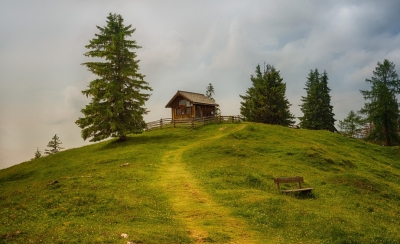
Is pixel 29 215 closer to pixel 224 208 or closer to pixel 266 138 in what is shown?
pixel 224 208

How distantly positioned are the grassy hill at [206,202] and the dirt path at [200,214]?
→ 44 mm

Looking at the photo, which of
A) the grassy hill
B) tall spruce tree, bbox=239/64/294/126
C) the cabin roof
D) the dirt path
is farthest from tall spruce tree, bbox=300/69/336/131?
the dirt path

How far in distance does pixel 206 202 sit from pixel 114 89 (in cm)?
2834

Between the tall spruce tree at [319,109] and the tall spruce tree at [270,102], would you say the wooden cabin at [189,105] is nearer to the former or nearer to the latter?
the tall spruce tree at [270,102]

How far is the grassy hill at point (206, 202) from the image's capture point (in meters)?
11.5

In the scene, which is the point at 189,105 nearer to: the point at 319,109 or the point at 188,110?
the point at 188,110

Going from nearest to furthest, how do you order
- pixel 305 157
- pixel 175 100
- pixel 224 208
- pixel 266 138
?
pixel 224 208 < pixel 305 157 < pixel 266 138 < pixel 175 100

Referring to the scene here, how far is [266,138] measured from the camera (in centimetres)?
3966

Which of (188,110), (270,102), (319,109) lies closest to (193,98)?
(188,110)

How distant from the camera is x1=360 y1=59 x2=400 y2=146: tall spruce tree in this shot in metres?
52.5

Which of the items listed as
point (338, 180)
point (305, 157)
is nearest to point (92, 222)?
point (338, 180)

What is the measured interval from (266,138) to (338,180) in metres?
16.4

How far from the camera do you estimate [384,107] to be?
51.7m

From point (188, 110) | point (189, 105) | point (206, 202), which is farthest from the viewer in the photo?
point (188, 110)
